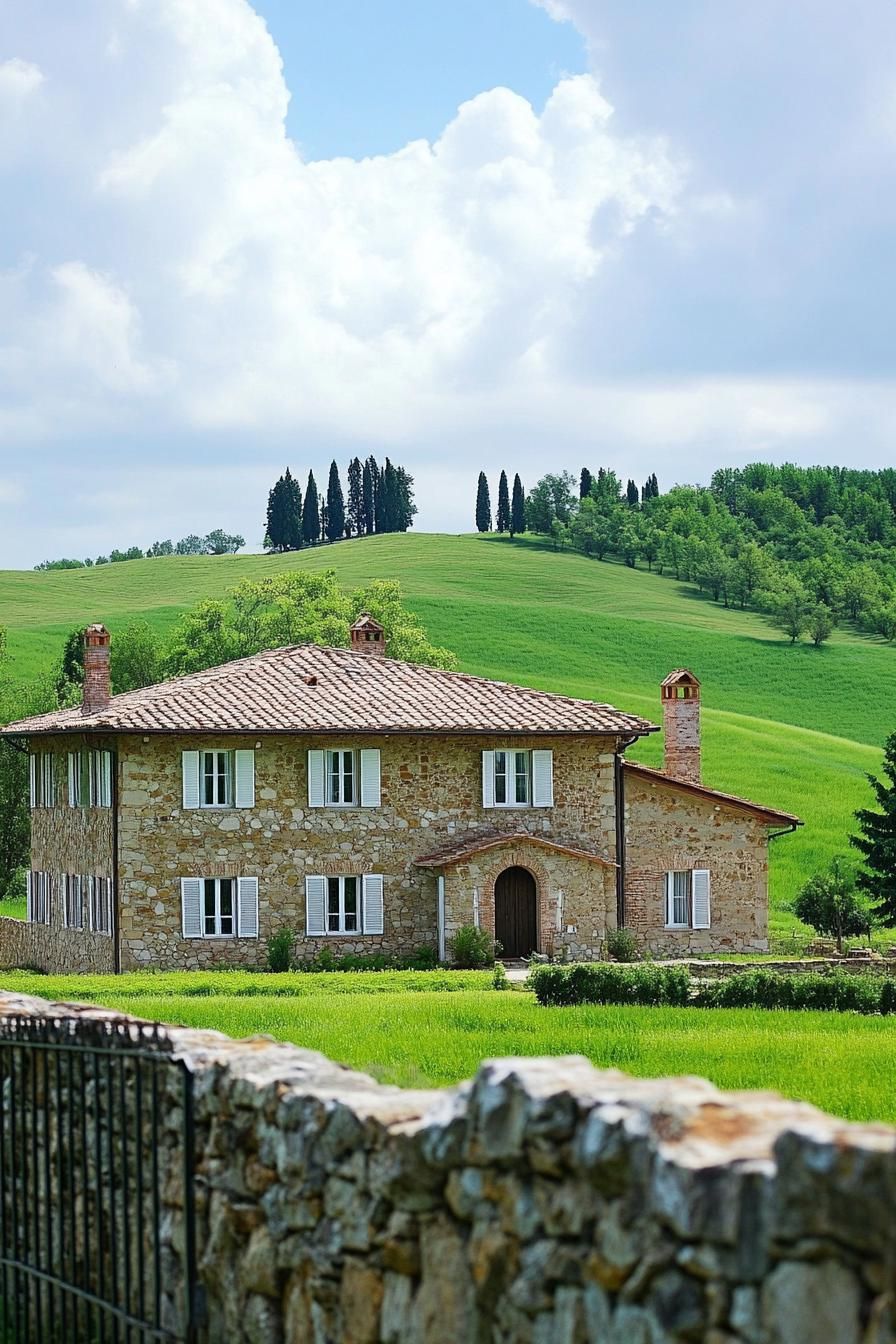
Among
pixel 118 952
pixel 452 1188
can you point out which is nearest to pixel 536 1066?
pixel 452 1188

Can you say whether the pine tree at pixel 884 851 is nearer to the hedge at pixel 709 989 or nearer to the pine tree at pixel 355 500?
the hedge at pixel 709 989

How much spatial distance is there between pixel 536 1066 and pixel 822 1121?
4.02 ft

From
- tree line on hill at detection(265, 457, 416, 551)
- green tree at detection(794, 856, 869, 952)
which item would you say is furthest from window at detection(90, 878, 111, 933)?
tree line on hill at detection(265, 457, 416, 551)

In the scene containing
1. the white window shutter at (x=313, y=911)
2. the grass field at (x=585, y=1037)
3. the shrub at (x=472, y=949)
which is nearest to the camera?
the grass field at (x=585, y=1037)

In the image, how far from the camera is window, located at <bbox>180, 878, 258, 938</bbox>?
38.7 meters

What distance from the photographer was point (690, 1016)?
71.4 ft

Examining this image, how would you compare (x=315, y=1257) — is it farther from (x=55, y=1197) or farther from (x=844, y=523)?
(x=844, y=523)

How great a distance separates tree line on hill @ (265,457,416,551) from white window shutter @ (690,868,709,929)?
368ft

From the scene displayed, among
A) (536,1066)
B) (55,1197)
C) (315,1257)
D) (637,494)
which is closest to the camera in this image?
(536,1066)

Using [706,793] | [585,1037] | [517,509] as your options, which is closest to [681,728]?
[706,793]

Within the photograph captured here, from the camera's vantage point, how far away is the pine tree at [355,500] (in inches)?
6442

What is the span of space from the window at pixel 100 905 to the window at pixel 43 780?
13.5ft

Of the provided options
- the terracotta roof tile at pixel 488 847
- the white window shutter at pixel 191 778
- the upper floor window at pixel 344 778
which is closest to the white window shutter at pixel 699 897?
the terracotta roof tile at pixel 488 847

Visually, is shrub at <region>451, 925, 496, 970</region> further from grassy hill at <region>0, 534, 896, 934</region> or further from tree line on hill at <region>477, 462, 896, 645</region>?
tree line on hill at <region>477, 462, 896, 645</region>
